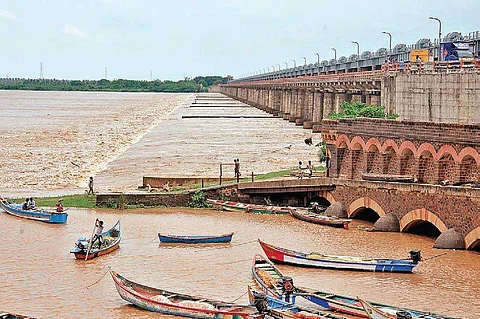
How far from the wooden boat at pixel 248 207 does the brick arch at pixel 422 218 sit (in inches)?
287

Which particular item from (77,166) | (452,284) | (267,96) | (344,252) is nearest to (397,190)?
(344,252)

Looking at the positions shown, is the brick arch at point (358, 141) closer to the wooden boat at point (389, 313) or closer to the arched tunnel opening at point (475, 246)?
the arched tunnel opening at point (475, 246)


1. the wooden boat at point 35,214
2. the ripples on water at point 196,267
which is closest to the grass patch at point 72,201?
the wooden boat at point 35,214

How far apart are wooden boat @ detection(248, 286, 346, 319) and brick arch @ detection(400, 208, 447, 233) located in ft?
39.4

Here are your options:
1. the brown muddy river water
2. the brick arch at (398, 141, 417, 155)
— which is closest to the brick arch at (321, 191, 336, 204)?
the brown muddy river water

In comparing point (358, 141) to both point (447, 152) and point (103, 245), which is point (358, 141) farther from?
point (103, 245)

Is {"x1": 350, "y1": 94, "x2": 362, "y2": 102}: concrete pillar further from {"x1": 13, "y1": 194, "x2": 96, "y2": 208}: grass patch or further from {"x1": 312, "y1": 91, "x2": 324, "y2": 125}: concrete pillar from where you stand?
{"x1": 13, "y1": 194, "x2": 96, "y2": 208}: grass patch

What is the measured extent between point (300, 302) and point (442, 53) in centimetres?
4490

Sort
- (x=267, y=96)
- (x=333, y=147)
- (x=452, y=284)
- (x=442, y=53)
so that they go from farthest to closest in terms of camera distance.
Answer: (x=267, y=96)
(x=442, y=53)
(x=333, y=147)
(x=452, y=284)

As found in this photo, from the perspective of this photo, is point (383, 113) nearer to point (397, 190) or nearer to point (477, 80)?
point (477, 80)

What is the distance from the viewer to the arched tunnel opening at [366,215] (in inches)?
1631

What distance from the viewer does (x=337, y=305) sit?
82.4 feet

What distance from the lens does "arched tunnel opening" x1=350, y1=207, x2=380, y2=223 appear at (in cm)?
4144

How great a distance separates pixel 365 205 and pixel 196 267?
36.8 ft
